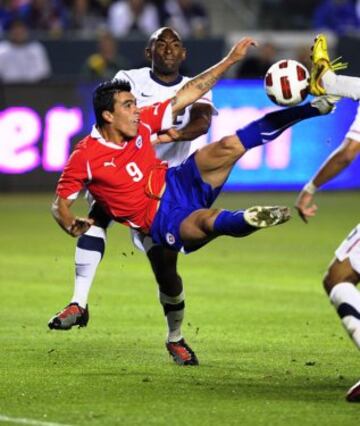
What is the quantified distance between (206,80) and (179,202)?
35.6 inches

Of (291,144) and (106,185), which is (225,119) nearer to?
(291,144)

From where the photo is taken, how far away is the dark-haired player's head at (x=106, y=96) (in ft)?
30.1

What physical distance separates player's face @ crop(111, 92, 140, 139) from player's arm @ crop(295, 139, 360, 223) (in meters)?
1.68

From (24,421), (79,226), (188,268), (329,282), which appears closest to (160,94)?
(79,226)

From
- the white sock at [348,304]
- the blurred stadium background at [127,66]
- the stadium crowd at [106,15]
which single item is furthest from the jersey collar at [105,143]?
the stadium crowd at [106,15]

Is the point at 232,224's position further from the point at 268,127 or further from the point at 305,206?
the point at 268,127

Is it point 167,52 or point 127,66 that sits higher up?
point 167,52

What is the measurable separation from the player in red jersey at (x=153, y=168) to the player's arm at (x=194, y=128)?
6.6 inches

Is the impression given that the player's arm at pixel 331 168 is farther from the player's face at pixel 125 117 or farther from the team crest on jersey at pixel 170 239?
the player's face at pixel 125 117

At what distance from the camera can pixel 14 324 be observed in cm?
1123

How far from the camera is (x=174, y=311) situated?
386 inches

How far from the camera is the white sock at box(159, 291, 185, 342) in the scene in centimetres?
977

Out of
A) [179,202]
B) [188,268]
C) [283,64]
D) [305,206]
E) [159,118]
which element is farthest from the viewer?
[188,268]

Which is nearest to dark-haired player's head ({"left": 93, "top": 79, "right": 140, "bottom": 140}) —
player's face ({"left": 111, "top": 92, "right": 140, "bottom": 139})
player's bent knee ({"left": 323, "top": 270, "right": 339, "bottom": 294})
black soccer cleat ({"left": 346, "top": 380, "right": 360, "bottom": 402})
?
player's face ({"left": 111, "top": 92, "right": 140, "bottom": 139})
